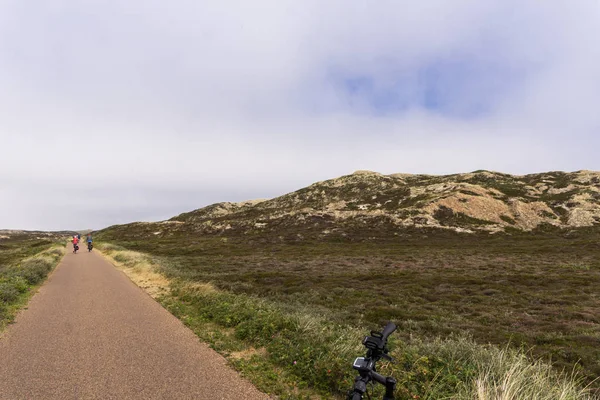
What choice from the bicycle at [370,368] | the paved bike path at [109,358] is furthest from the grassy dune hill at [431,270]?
the bicycle at [370,368]

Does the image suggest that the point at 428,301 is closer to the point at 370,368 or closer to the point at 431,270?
the point at 431,270

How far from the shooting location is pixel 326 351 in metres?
7.94

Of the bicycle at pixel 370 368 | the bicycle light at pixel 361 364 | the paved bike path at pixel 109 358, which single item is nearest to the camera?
the bicycle at pixel 370 368

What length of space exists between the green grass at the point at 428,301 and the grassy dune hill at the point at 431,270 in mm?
80

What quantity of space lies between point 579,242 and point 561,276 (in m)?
31.0

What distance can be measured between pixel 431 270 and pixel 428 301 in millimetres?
12903

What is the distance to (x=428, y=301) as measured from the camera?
20.9 metres

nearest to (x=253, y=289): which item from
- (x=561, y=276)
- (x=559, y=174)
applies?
(x=561, y=276)

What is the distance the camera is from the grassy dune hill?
12453 millimetres

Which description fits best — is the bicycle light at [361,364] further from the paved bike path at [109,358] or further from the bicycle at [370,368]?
the paved bike path at [109,358]

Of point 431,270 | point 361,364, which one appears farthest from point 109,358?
point 431,270

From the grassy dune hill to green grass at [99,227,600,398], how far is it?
0.08 metres

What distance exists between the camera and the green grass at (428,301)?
30.9 feet

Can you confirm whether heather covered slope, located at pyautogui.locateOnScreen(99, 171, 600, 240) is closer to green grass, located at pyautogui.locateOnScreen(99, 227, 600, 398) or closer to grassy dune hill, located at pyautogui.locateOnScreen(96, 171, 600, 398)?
grassy dune hill, located at pyautogui.locateOnScreen(96, 171, 600, 398)
